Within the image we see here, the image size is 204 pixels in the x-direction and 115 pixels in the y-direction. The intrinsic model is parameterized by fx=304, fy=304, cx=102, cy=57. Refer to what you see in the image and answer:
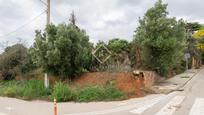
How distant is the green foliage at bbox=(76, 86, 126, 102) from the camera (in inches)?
642

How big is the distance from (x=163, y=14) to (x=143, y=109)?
11.9 meters

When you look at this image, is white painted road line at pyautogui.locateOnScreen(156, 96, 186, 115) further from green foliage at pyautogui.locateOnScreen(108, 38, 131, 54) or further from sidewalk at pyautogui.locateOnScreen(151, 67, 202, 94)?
green foliage at pyautogui.locateOnScreen(108, 38, 131, 54)

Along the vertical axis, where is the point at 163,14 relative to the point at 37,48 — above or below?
above

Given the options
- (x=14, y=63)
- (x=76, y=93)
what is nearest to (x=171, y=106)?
(x=76, y=93)

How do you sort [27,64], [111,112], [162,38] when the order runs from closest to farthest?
[111,112] < [162,38] < [27,64]

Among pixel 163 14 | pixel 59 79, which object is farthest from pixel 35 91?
pixel 163 14

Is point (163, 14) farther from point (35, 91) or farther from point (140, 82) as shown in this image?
point (35, 91)

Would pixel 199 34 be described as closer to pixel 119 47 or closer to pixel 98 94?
pixel 119 47

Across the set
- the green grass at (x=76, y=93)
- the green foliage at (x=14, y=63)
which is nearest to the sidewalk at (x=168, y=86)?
the green grass at (x=76, y=93)

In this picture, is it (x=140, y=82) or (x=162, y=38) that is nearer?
(x=140, y=82)

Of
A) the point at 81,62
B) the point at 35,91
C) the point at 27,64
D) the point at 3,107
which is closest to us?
the point at 3,107

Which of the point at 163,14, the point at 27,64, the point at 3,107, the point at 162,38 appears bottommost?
the point at 3,107

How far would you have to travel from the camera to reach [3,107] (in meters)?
15.2

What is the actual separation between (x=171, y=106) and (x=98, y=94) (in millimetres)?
4233
